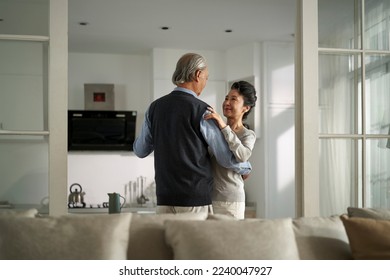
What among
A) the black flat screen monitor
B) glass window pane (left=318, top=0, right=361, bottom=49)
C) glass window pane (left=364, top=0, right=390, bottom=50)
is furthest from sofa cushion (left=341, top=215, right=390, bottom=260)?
the black flat screen monitor

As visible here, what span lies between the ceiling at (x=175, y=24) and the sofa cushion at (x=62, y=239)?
11.8ft

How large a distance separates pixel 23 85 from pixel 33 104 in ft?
0.42

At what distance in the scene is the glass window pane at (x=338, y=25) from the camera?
3.62 meters

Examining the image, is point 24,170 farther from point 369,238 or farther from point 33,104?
point 369,238

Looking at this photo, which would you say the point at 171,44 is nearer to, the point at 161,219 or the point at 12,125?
the point at 12,125

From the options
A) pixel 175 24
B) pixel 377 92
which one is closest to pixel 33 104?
pixel 377 92

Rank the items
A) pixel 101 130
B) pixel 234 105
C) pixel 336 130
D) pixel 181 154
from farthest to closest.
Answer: pixel 101 130 < pixel 336 130 < pixel 234 105 < pixel 181 154

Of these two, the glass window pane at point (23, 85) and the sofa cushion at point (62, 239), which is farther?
the glass window pane at point (23, 85)

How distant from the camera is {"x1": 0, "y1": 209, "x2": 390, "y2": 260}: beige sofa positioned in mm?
2197

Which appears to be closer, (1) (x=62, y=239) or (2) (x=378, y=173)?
(1) (x=62, y=239)

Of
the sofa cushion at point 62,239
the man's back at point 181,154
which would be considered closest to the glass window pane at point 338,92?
the man's back at point 181,154

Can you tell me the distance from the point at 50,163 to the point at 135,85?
183 inches

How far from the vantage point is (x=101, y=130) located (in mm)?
7320

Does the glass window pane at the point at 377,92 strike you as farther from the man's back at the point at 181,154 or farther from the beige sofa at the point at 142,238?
the beige sofa at the point at 142,238
